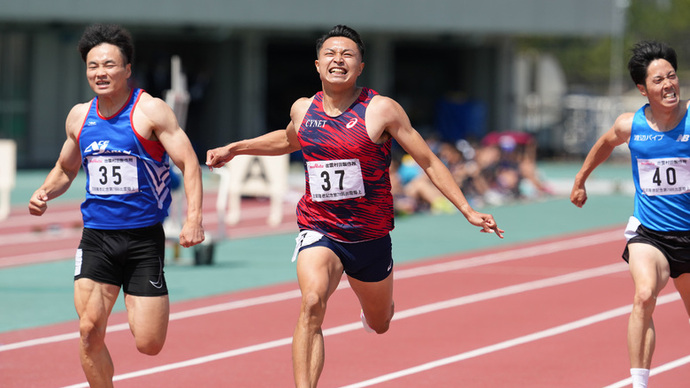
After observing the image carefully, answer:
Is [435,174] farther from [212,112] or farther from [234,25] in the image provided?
[212,112]

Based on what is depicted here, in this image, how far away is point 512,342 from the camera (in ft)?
28.9

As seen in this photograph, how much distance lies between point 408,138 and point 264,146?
3.24 feet

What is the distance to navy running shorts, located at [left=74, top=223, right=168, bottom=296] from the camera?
6.02 meters

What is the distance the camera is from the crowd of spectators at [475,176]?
20594mm

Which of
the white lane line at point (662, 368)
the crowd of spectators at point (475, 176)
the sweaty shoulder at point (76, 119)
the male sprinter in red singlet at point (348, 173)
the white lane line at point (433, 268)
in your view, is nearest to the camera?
the sweaty shoulder at point (76, 119)

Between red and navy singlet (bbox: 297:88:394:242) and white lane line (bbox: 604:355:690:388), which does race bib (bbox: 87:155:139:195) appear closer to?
red and navy singlet (bbox: 297:88:394:242)

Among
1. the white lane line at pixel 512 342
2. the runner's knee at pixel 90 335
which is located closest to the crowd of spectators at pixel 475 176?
the white lane line at pixel 512 342

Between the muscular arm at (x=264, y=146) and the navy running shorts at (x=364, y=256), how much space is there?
0.69 metres

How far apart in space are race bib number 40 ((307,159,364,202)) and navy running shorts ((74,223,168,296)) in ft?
3.15

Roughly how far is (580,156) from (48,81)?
18461 millimetres

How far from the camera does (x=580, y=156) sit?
39.0 meters

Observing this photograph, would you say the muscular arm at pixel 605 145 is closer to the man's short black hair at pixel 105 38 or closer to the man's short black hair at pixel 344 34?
the man's short black hair at pixel 344 34

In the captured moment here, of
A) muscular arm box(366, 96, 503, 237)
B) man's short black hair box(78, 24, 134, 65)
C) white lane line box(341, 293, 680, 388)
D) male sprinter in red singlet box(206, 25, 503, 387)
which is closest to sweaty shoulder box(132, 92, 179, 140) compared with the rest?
man's short black hair box(78, 24, 134, 65)

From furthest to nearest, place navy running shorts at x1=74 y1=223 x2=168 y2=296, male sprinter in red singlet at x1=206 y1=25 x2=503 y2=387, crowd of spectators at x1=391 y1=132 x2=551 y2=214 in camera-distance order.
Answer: crowd of spectators at x1=391 y1=132 x2=551 y2=214 → male sprinter in red singlet at x1=206 y1=25 x2=503 y2=387 → navy running shorts at x1=74 y1=223 x2=168 y2=296
